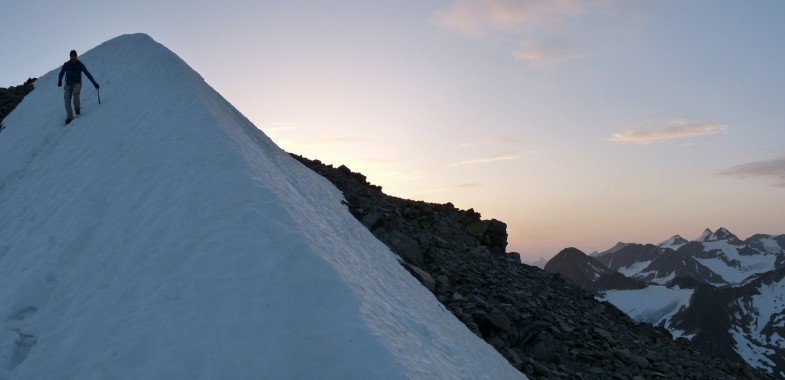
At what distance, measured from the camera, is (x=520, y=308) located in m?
20.7

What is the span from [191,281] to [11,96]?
29729mm

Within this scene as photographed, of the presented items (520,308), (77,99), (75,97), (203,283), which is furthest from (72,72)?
(520,308)

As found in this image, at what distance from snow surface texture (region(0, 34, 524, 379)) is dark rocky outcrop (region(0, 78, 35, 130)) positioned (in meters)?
15.0

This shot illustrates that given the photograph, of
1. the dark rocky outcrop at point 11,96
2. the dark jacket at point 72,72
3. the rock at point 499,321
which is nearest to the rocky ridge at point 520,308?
the rock at point 499,321

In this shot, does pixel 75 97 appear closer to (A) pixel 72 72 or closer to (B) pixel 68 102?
(B) pixel 68 102

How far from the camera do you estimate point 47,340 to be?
805 centimetres

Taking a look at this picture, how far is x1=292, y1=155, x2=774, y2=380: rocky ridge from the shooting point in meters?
17.8

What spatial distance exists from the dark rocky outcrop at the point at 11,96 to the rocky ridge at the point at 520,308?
1731 cm

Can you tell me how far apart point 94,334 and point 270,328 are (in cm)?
300

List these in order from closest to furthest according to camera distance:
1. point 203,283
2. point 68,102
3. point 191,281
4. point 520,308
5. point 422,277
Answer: point 203,283 → point 191,281 → point 422,277 → point 68,102 → point 520,308

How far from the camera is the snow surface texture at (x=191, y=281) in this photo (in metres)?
7.04

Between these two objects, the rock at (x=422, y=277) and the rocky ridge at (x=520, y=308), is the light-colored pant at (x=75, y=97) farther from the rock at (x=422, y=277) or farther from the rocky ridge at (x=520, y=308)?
the rock at (x=422, y=277)

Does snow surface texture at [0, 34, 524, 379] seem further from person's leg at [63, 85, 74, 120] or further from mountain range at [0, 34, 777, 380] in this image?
person's leg at [63, 85, 74, 120]

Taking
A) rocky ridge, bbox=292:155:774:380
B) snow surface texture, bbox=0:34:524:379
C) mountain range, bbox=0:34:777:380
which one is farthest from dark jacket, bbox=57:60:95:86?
rocky ridge, bbox=292:155:774:380
